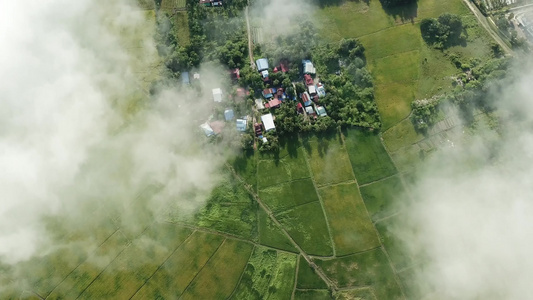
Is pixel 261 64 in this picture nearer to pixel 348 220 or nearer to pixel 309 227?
pixel 309 227

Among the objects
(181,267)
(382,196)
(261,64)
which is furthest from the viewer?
(261,64)

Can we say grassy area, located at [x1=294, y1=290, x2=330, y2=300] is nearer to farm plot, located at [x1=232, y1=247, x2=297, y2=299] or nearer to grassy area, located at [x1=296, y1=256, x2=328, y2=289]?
grassy area, located at [x1=296, y1=256, x2=328, y2=289]

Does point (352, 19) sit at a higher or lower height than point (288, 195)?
higher

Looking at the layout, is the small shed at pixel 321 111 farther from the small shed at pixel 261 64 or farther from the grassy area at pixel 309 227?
the grassy area at pixel 309 227

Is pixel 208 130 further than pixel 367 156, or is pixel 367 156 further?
pixel 208 130

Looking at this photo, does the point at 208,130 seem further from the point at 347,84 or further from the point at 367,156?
the point at 367,156

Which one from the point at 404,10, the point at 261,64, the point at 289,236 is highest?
the point at 404,10

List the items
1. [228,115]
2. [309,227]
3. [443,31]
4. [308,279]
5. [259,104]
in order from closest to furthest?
[308,279]
[309,227]
[228,115]
[259,104]
[443,31]

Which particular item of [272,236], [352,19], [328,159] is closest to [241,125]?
[328,159]
